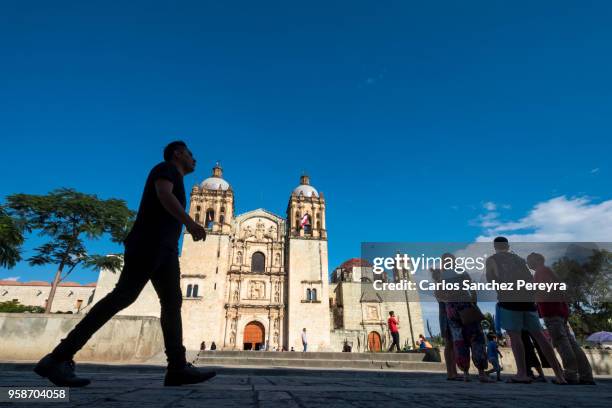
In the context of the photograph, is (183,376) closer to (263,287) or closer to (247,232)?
(263,287)

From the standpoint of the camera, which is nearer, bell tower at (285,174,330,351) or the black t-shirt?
the black t-shirt

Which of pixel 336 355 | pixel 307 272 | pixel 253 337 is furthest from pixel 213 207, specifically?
pixel 336 355

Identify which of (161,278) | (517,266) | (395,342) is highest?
(517,266)

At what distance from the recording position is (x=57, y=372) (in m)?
1.79

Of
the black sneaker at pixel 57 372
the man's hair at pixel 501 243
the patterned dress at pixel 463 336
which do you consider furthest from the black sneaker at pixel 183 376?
the man's hair at pixel 501 243

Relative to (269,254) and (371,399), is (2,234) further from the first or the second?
(269,254)

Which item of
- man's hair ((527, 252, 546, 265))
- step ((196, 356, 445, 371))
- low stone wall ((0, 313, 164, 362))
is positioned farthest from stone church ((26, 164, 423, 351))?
man's hair ((527, 252, 546, 265))

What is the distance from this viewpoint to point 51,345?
7777mm

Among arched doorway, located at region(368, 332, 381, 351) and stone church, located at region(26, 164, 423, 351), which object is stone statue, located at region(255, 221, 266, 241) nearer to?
stone church, located at region(26, 164, 423, 351)

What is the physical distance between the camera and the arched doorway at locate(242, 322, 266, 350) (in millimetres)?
25719

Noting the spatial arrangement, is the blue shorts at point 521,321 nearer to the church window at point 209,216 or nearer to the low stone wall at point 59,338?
the low stone wall at point 59,338

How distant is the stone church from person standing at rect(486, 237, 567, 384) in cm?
2255

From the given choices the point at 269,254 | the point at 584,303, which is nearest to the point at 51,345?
the point at 269,254

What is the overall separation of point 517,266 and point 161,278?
368 centimetres
